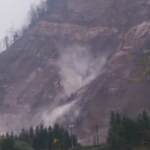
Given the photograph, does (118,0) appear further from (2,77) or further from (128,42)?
(2,77)

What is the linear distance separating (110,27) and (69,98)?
1967cm

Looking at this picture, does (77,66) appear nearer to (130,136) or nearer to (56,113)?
(56,113)

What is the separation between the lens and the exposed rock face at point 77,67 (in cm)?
6581

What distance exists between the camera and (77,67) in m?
81.1

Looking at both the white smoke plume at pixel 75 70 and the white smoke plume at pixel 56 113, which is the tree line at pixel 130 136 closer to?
the white smoke plume at pixel 56 113

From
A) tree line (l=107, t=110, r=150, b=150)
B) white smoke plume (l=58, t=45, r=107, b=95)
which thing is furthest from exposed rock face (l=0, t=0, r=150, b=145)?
tree line (l=107, t=110, r=150, b=150)

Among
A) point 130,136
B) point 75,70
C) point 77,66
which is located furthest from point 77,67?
point 130,136

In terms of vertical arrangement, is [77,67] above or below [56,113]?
above

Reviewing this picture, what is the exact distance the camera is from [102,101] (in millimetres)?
66000

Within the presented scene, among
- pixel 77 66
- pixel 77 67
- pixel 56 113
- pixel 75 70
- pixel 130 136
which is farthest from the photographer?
pixel 77 66

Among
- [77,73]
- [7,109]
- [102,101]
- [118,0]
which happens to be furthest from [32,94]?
[118,0]

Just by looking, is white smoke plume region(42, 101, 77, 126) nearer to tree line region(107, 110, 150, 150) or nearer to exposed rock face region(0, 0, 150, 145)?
exposed rock face region(0, 0, 150, 145)

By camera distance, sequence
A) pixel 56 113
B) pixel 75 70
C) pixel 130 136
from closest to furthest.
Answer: pixel 130 136
pixel 56 113
pixel 75 70

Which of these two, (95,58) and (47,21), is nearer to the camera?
(95,58)
